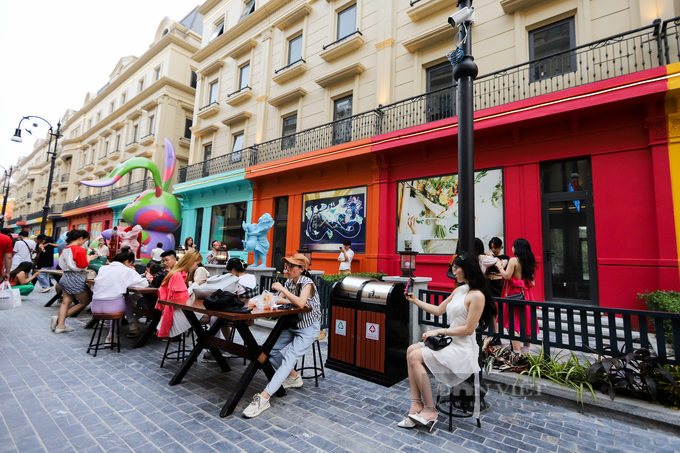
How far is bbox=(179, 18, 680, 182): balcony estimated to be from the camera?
7125 millimetres

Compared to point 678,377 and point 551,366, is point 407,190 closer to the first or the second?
point 551,366

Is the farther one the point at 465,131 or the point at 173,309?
the point at 173,309

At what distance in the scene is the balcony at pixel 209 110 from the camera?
56.5 ft

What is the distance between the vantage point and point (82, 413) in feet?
10.8

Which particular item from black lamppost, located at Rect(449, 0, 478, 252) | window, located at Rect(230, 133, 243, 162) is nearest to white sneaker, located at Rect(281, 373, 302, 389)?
black lamppost, located at Rect(449, 0, 478, 252)

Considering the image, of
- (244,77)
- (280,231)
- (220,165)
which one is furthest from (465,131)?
(244,77)

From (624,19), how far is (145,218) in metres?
18.2

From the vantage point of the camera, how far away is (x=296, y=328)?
404cm

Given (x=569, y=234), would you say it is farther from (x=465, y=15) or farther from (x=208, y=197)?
(x=208, y=197)

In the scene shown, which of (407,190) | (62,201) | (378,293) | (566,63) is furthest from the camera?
(62,201)

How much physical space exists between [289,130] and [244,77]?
4905mm

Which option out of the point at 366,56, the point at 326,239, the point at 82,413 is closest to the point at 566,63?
the point at 366,56

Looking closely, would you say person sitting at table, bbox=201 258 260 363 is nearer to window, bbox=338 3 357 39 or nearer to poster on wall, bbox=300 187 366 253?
poster on wall, bbox=300 187 366 253

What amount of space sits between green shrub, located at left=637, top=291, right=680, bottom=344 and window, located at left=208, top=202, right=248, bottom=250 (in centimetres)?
1369
